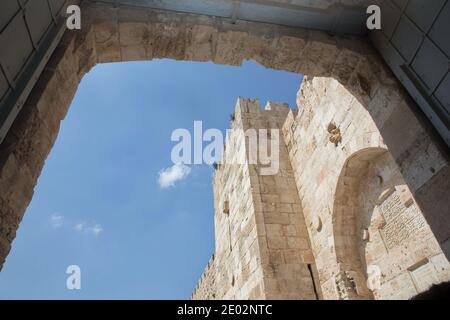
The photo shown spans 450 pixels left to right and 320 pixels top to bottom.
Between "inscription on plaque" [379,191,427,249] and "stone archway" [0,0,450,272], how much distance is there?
4.48 feet

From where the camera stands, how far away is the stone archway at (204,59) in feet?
7.07

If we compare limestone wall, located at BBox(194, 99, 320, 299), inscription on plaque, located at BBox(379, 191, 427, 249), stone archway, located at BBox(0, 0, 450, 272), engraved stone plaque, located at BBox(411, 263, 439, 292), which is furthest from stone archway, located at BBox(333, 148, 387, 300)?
stone archway, located at BBox(0, 0, 450, 272)

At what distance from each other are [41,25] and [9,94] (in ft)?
2.29

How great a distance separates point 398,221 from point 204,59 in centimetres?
361

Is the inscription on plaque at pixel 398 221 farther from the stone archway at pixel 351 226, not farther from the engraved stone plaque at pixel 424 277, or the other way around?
the stone archway at pixel 351 226

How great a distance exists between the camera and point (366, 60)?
143 inches

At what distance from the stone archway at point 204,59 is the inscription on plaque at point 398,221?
1.37 metres

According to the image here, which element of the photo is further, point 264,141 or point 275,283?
point 264,141

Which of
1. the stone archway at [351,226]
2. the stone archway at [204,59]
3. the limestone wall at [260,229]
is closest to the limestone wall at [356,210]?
the stone archway at [351,226]

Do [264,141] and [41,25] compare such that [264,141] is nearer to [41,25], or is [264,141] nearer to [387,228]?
[387,228]

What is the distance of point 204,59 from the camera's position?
12.1 feet

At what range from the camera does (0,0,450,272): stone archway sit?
84.9 inches

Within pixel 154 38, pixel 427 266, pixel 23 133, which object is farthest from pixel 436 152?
pixel 23 133

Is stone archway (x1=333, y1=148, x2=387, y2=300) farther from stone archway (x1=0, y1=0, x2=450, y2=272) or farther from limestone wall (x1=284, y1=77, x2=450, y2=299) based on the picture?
stone archway (x1=0, y1=0, x2=450, y2=272)
